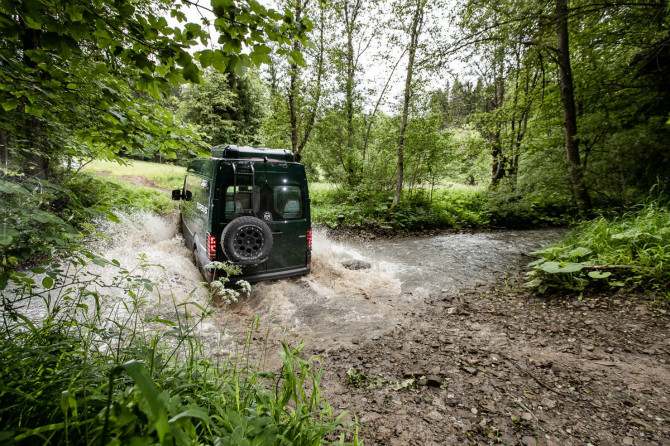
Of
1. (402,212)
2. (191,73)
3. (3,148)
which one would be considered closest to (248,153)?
(191,73)

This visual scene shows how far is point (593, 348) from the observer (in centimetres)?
284

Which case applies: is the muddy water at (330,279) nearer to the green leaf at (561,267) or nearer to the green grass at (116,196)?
the green grass at (116,196)

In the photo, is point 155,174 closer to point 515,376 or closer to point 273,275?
point 273,275

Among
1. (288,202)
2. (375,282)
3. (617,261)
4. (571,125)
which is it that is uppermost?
(571,125)

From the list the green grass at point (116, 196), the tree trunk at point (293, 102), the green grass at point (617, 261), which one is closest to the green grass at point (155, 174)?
the green grass at point (116, 196)

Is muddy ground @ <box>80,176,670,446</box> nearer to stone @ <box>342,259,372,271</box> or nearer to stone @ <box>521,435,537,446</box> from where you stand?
stone @ <box>521,435,537,446</box>

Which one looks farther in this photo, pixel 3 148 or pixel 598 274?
pixel 3 148

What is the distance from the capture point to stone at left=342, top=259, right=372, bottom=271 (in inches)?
266

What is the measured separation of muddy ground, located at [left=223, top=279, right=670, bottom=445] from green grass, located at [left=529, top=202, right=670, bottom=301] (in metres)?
0.35

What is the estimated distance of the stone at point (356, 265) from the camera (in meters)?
6.77

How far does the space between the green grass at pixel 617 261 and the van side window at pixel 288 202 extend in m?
4.50

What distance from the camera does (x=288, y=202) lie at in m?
5.02

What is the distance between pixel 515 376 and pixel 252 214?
422 centimetres

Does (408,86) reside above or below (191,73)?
above
